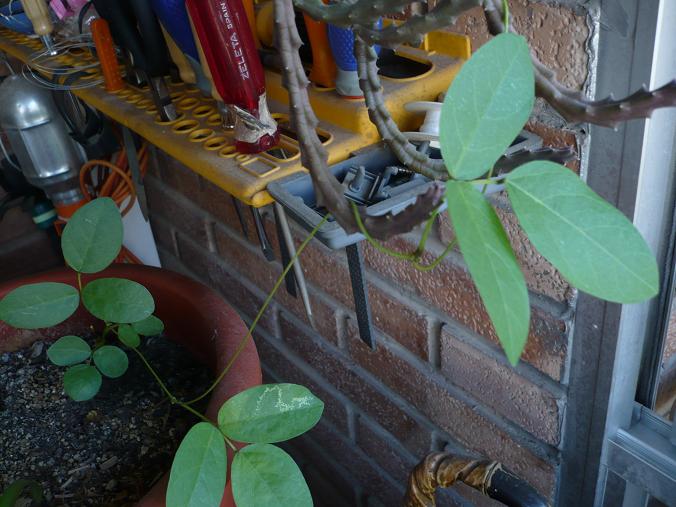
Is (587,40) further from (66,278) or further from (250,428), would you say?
(66,278)

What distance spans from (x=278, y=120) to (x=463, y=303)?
0.85ft

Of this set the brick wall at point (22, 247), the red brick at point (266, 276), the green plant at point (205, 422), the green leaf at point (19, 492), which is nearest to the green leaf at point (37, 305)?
the green plant at point (205, 422)

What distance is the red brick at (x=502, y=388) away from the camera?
26.6 inches

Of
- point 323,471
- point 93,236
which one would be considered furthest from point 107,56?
point 323,471

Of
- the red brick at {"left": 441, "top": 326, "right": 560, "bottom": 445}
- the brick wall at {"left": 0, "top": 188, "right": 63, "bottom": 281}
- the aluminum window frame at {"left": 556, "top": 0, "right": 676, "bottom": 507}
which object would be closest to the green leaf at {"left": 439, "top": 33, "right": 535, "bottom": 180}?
the aluminum window frame at {"left": 556, "top": 0, "right": 676, "bottom": 507}

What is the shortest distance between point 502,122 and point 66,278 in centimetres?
→ 62

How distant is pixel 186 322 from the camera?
77cm

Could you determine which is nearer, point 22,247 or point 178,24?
point 178,24

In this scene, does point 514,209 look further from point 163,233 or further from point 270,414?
point 163,233

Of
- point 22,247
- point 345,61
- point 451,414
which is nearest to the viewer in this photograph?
point 345,61

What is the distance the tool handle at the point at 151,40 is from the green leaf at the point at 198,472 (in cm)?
36

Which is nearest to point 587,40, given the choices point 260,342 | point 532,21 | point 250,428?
point 532,21

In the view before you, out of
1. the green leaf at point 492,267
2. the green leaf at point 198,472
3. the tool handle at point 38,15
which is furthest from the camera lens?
the tool handle at point 38,15

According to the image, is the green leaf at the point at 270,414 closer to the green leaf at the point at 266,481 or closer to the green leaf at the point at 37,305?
the green leaf at the point at 266,481
